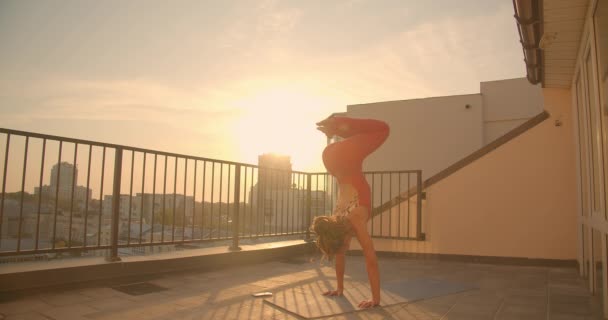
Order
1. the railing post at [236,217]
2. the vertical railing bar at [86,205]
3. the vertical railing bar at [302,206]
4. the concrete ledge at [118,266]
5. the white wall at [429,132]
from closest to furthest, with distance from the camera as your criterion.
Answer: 1. the concrete ledge at [118,266]
2. the vertical railing bar at [86,205]
3. the railing post at [236,217]
4. the vertical railing bar at [302,206]
5. the white wall at [429,132]

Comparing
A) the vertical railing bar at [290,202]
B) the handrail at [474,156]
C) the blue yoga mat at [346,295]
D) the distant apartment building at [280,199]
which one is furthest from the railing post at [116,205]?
the handrail at [474,156]

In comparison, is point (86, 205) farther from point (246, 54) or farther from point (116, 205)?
point (246, 54)

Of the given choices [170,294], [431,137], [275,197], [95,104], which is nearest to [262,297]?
[170,294]

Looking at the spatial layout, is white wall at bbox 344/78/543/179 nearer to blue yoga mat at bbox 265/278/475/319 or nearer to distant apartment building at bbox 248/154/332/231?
distant apartment building at bbox 248/154/332/231

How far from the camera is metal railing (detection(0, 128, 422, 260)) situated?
3104 mm

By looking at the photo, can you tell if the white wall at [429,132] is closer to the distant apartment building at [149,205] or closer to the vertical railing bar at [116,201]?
the distant apartment building at [149,205]

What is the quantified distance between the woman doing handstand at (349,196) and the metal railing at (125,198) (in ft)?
6.24

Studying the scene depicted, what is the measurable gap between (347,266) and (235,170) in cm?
196

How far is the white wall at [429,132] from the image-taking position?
44.3ft

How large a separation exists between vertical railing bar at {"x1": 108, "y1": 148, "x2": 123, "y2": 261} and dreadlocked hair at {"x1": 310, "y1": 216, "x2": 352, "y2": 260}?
6.38 ft

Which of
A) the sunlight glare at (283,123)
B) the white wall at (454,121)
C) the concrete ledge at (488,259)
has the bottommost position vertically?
the concrete ledge at (488,259)

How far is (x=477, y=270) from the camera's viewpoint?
5086 millimetres

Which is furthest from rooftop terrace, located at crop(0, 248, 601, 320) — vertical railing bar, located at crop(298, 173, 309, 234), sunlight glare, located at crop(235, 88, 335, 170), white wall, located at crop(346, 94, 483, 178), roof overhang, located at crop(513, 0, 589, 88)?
white wall, located at crop(346, 94, 483, 178)

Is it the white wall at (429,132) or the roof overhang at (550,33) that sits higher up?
the white wall at (429,132)
